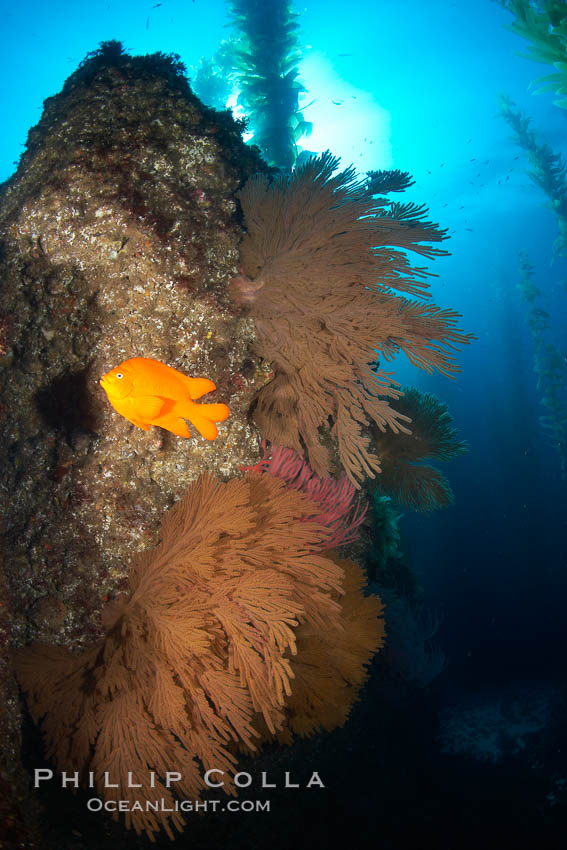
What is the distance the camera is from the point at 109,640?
2.43 metres

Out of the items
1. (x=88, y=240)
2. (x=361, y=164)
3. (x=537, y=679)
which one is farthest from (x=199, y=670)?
(x=361, y=164)

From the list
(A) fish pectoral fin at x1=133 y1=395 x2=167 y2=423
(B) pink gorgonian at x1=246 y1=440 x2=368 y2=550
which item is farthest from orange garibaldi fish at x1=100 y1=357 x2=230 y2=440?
(B) pink gorgonian at x1=246 y1=440 x2=368 y2=550

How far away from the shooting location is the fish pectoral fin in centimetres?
152

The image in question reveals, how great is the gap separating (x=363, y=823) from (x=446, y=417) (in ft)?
19.4

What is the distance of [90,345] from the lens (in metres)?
2.76

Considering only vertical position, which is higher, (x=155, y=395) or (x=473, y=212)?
(x=473, y=212)

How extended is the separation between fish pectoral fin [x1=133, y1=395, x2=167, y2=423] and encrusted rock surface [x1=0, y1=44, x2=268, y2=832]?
50.4 inches

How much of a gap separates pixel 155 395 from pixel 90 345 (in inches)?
62.1

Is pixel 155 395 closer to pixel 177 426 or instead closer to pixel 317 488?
pixel 177 426

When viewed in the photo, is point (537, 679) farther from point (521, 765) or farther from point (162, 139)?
point (162, 139)

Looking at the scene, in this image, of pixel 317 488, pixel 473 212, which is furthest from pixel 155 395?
pixel 473 212

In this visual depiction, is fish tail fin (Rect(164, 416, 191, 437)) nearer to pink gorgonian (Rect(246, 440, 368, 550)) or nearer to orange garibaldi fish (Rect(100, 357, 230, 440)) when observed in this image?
orange garibaldi fish (Rect(100, 357, 230, 440))

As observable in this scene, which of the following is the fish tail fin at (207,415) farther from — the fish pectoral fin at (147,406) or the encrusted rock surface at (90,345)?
the encrusted rock surface at (90,345)

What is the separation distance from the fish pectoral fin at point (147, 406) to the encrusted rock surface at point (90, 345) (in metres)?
1.28
